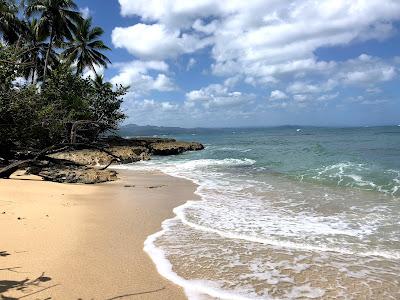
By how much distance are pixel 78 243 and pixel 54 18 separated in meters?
33.5

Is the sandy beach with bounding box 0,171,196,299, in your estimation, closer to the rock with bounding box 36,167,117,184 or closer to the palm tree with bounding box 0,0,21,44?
the rock with bounding box 36,167,117,184

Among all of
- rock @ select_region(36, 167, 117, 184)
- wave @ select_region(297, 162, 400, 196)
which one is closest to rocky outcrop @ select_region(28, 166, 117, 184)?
rock @ select_region(36, 167, 117, 184)

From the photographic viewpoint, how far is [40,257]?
256 inches

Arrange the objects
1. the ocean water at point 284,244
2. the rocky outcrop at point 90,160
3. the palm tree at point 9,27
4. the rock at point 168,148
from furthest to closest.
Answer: the rock at point 168,148 < the palm tree at point 9,27 < the rocky outcrop at point 90,160 < the ocean water at point 284,244

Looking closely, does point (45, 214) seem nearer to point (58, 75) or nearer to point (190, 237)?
point (190, 237)

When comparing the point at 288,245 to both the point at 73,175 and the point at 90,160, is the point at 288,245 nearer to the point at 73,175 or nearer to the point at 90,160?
the point at 73,175

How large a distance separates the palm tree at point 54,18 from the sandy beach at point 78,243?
2608 centimetres

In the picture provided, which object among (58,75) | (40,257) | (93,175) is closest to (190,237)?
(40,257)

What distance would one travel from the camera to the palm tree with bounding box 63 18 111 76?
137 ft

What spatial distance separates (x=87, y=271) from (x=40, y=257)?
0.99 meters

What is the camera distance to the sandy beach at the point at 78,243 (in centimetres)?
550

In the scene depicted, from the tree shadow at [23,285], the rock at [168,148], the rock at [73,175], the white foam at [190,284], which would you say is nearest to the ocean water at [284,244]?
the white foam at [190,284]

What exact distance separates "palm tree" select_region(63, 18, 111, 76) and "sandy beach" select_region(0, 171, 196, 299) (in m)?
31.5

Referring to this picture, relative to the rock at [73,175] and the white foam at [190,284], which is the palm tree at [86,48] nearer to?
the rock at [73,175]
